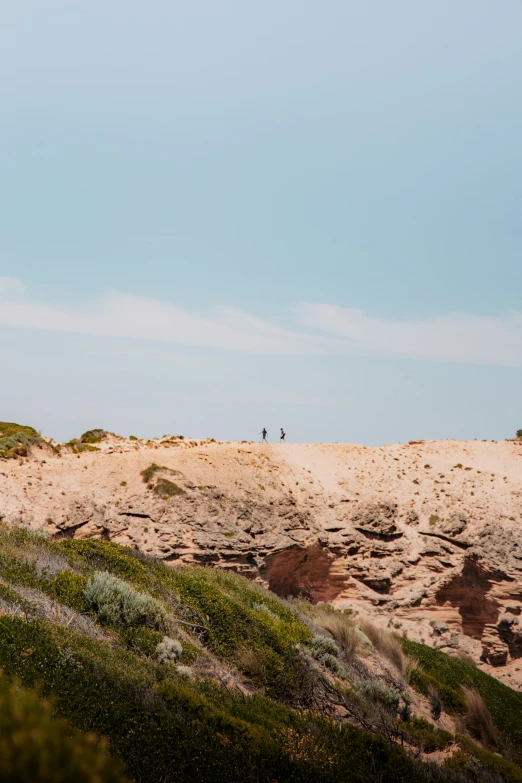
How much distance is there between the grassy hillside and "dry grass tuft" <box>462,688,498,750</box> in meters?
0.31

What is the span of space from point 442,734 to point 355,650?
15.9 feet

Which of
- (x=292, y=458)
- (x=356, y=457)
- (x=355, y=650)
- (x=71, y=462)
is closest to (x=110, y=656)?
(x=355, y=650)

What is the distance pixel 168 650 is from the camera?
9.88 m

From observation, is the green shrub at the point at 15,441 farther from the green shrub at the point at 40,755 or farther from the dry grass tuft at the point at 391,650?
the green shrub at the point at 40,755

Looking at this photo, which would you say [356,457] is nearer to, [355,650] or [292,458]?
[292,458]

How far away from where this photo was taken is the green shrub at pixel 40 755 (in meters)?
2.01

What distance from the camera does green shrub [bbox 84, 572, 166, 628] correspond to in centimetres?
1059

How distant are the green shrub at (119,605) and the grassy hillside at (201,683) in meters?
0.03

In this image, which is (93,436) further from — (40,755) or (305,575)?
(40,755)

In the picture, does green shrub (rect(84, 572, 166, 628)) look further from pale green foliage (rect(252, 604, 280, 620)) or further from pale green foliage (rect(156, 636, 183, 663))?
pale green foliage (rect(252, 604, 280, 620))

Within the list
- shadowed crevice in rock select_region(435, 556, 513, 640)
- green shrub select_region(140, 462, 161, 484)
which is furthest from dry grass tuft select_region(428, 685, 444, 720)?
green shrub select_region(140, 462, 161, 484)

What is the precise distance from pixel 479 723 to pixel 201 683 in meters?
9.76

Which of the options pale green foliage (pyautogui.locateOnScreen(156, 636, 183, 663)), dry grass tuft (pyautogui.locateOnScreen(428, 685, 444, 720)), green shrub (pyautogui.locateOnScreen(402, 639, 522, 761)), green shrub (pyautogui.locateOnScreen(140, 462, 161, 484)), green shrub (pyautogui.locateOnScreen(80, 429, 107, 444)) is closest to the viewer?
pale green foliage (pyautogui.locateOnScreen(156, 636, 183, 663))

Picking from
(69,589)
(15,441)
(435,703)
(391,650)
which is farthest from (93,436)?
(435,703)
